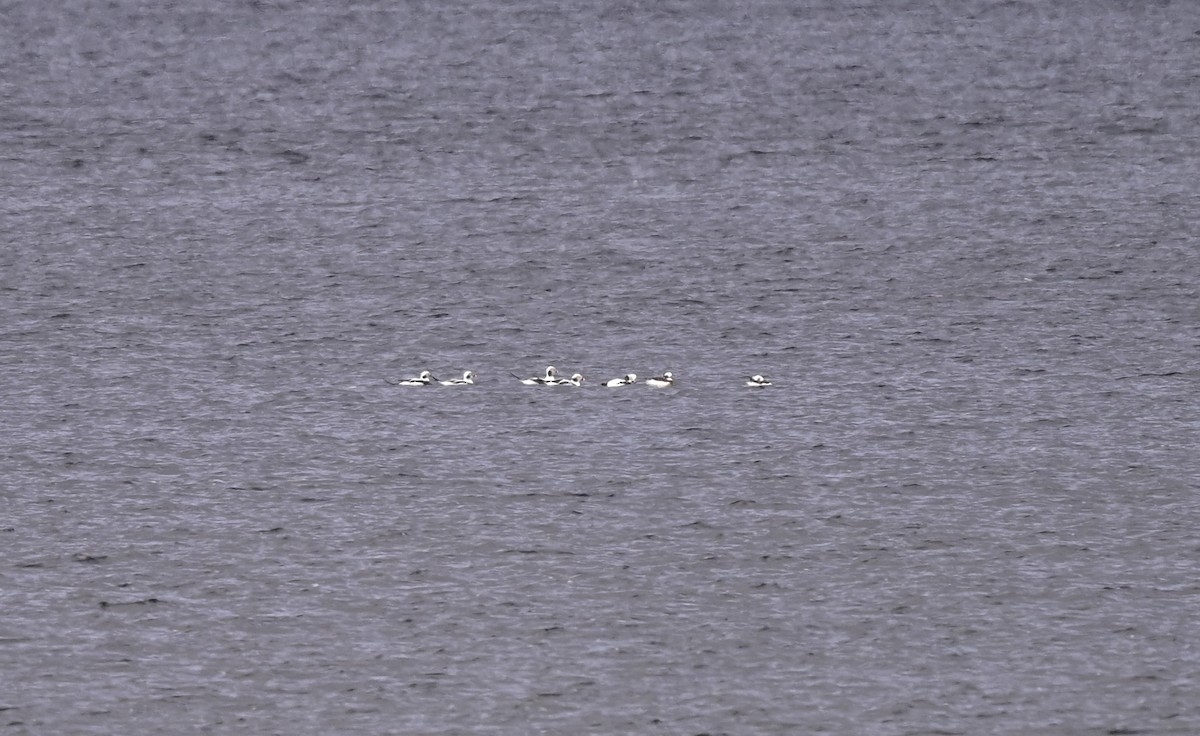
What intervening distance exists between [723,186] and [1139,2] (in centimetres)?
7354

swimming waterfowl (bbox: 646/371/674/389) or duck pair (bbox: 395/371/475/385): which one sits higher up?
duck pair (bbox: 395/371/475/385)

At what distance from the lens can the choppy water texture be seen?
56.4 meters

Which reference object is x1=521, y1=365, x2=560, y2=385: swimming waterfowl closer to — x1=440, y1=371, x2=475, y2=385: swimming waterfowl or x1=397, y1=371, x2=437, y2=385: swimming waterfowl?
x1=440, y1=371, x2=475, y2=385: swimming waterfowl

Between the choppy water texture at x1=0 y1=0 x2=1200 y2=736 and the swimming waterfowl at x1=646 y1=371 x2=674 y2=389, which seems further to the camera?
the swimming waterfowl at x1=646 y1=371 x2=674 y2=389

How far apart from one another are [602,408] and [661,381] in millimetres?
3291

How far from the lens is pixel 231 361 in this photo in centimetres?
8131

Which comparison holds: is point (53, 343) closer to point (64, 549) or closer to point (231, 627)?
point (64, 549)

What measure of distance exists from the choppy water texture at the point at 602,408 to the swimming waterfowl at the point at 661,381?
29.9 inches

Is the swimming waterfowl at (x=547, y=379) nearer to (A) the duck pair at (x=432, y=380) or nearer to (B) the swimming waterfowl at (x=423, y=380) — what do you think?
(A) the duck pair at (x=432, y=380)

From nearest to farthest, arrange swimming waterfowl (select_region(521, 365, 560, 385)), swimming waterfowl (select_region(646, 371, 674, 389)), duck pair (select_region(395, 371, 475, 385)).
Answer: swimming waterfowl (select_region(646, 371, 674, 389)) → swimming waterfowl (select_region(521, 365, 560, 385)) → duck pair (select_region(395, 371, 475, 385))

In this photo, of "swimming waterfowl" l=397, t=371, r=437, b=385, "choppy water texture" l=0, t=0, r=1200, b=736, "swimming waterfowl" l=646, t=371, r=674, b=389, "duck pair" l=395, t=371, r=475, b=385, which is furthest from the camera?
"swimming waterfowl" l=397, t=371, r=437, b=385

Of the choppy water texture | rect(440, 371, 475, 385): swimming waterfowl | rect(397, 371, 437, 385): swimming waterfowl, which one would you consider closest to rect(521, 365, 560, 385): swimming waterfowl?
the choppy water texture

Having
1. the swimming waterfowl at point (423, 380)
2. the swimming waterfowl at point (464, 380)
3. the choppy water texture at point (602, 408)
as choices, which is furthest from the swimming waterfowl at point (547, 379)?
the swimming waterfowl at point (423, 380)

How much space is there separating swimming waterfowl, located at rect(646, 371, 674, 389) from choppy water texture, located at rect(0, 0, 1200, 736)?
76 centimetres
